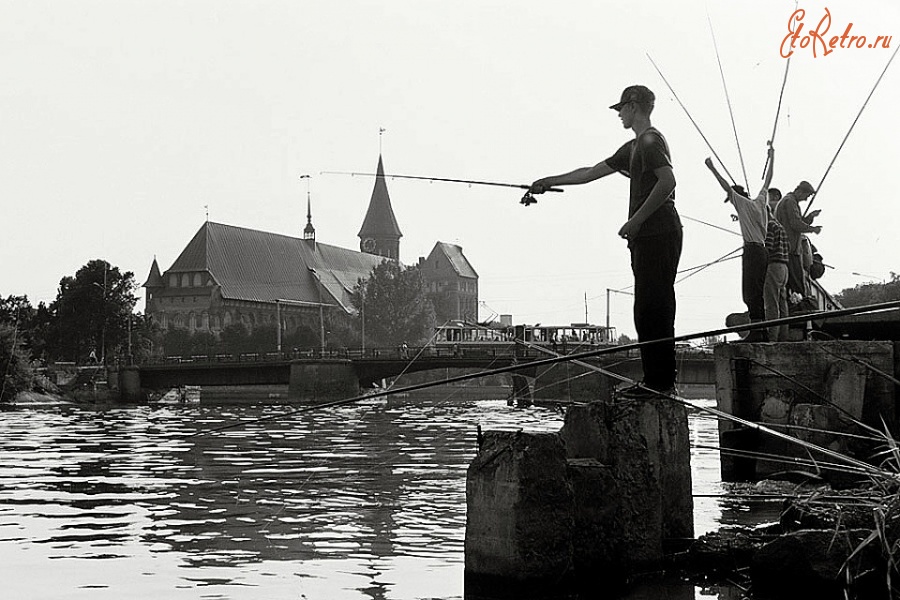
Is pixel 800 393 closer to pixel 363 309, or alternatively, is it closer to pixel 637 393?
pixel 637 393

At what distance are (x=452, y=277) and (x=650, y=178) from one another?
5851 inches

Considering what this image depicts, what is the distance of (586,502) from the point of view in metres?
5.84

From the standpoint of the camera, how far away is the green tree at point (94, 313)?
88125 mm

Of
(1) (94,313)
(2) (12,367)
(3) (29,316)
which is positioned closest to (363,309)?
(1) (94,313)

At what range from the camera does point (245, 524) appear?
8.51 m

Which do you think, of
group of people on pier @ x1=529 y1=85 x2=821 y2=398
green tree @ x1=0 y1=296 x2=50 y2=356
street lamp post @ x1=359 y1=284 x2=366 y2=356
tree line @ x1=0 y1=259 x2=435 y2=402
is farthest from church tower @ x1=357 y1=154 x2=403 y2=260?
group of people on pier @ x1=529 y1=85 x2=821 y2=398

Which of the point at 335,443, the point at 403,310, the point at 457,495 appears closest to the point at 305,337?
the point at 403,310

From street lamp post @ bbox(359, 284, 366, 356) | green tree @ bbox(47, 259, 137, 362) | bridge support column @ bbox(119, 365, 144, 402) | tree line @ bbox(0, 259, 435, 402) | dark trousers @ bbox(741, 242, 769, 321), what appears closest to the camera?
dark trousers @ bbox(741, 242, 769, 321)

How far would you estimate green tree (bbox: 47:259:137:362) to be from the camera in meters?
88.1

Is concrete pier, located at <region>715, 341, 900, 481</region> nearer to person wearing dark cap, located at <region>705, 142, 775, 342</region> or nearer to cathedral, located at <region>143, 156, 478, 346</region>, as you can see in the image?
person wearing dark cap, located at <region>705, 142, 775, 342</region>

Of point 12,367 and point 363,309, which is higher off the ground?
point 363,309

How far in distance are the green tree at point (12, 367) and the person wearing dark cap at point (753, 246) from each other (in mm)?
58599

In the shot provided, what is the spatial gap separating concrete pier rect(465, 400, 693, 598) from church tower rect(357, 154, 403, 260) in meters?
146

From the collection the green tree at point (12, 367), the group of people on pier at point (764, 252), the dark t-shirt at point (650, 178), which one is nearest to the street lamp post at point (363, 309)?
the green tree at point (12, 367)
